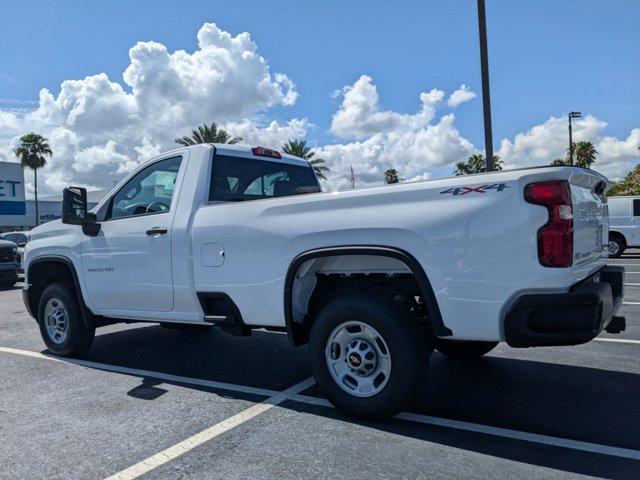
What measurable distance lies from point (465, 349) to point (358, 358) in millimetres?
1876

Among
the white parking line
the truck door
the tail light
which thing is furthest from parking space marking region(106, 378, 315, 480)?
the tail light

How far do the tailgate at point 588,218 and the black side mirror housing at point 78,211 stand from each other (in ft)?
14.2

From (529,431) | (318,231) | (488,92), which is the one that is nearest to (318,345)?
(318,231)

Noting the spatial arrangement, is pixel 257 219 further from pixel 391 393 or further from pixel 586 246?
pixel 586 246

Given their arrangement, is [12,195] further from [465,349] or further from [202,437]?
[202,437]

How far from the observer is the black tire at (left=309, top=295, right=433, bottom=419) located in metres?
3.52

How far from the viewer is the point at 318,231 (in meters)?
3.81

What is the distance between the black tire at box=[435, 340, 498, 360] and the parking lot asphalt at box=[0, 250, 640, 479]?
0.10 m

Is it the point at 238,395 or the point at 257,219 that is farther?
the point at 238,395

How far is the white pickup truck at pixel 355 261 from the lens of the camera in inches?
125

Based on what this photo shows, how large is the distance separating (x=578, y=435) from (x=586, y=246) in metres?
1.23

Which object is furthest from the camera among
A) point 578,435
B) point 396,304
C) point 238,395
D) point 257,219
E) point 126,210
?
point 126,210

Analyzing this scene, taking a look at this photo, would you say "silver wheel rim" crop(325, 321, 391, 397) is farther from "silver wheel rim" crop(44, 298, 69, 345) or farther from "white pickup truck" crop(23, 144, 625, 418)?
"silver wheel rim" crop(44, 298, 69, 345)

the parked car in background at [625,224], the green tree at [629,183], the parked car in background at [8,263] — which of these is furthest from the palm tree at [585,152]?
the parked car in background at [8,263]
